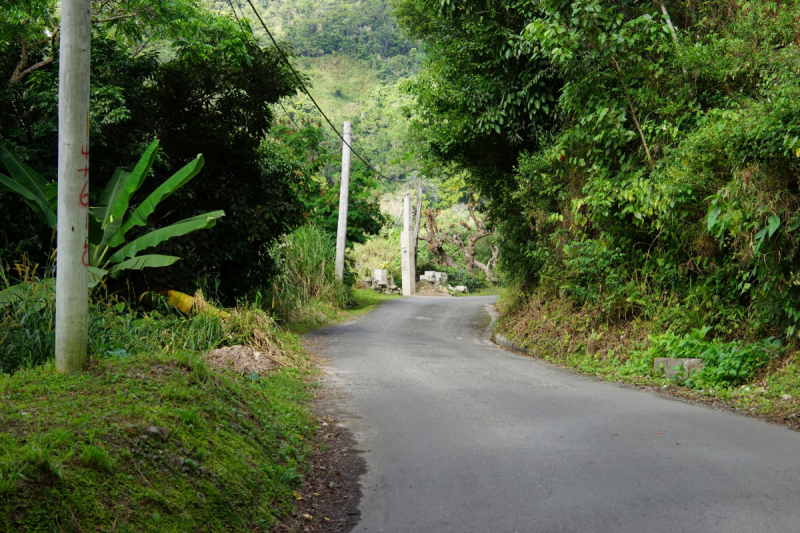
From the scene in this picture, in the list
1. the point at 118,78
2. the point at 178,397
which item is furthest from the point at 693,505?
the point at 118,78

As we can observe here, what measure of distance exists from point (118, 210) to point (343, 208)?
15.6 metres

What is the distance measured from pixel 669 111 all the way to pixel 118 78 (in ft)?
33.1

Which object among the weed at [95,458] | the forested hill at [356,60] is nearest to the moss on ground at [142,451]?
the weed at [95,458]

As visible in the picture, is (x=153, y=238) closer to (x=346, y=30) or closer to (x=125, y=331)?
(x=125, y=331)

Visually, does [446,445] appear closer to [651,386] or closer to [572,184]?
[651,386]

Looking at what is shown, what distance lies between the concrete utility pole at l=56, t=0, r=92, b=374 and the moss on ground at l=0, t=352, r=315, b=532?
0.45 meters

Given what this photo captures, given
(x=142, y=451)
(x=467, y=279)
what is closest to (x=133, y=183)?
(x=142, y=451)

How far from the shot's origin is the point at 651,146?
11.4 metres

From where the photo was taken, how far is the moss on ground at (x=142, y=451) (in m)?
3.38

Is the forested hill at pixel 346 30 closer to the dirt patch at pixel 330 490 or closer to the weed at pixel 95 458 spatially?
the dirt patch at pixel 330 490

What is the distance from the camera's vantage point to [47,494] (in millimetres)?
3301

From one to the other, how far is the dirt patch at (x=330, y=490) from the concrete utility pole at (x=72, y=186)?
2.32m

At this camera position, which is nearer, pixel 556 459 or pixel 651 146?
pixel 556 459

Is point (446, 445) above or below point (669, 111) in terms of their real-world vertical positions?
below
